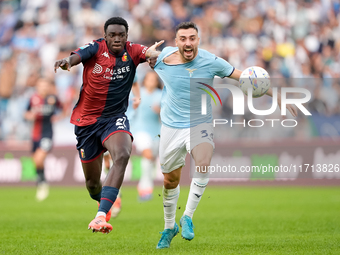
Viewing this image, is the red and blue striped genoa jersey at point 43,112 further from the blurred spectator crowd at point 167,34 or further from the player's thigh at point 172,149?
the player's thigh at point 172,149

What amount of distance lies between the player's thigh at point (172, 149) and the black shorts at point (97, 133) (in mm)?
497

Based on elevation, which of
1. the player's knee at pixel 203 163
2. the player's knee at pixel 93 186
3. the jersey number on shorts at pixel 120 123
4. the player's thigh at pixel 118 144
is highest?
the jersey number on shorts at pixel 120 123

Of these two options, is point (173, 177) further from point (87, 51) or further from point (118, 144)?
point (87, 51)

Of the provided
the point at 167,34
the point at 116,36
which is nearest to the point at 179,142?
the point at 116,36

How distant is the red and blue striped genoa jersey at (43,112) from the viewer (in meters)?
15.3

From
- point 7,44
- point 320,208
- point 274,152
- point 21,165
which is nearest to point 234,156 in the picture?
point 274,152

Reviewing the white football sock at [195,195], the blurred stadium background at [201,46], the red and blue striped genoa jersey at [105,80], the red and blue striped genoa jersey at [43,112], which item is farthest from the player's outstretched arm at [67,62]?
the blurred stadium background at [201,46]

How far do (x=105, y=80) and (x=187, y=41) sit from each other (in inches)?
Result: 48.0

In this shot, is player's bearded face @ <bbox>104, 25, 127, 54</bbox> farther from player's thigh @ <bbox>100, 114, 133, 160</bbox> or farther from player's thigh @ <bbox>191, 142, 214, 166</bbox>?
player's thigh @ <bbox>191, 142, 214, 166</bbox>

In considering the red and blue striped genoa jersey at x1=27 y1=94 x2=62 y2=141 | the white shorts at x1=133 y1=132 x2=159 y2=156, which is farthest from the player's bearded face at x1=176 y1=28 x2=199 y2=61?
the red and blue striped genoa jersey at x1=27 y1=94 x2=62 y2=141

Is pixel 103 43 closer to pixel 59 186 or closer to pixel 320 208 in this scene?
pixel 320 208

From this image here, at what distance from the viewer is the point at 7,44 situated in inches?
836

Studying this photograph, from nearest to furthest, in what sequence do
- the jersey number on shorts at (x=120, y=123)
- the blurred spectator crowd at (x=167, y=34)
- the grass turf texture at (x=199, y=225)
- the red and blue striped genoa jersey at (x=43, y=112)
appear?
1. the grass turf texture at (x=199, y=225)
2. the jersey number on shorts at (x=120, y=123)
3. the red and blue striped genoa jersey at (x=43, y=112)
4. the blurred spectator crowd at (x=167, y=34)

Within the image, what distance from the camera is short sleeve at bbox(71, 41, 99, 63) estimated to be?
7039 millimetres
